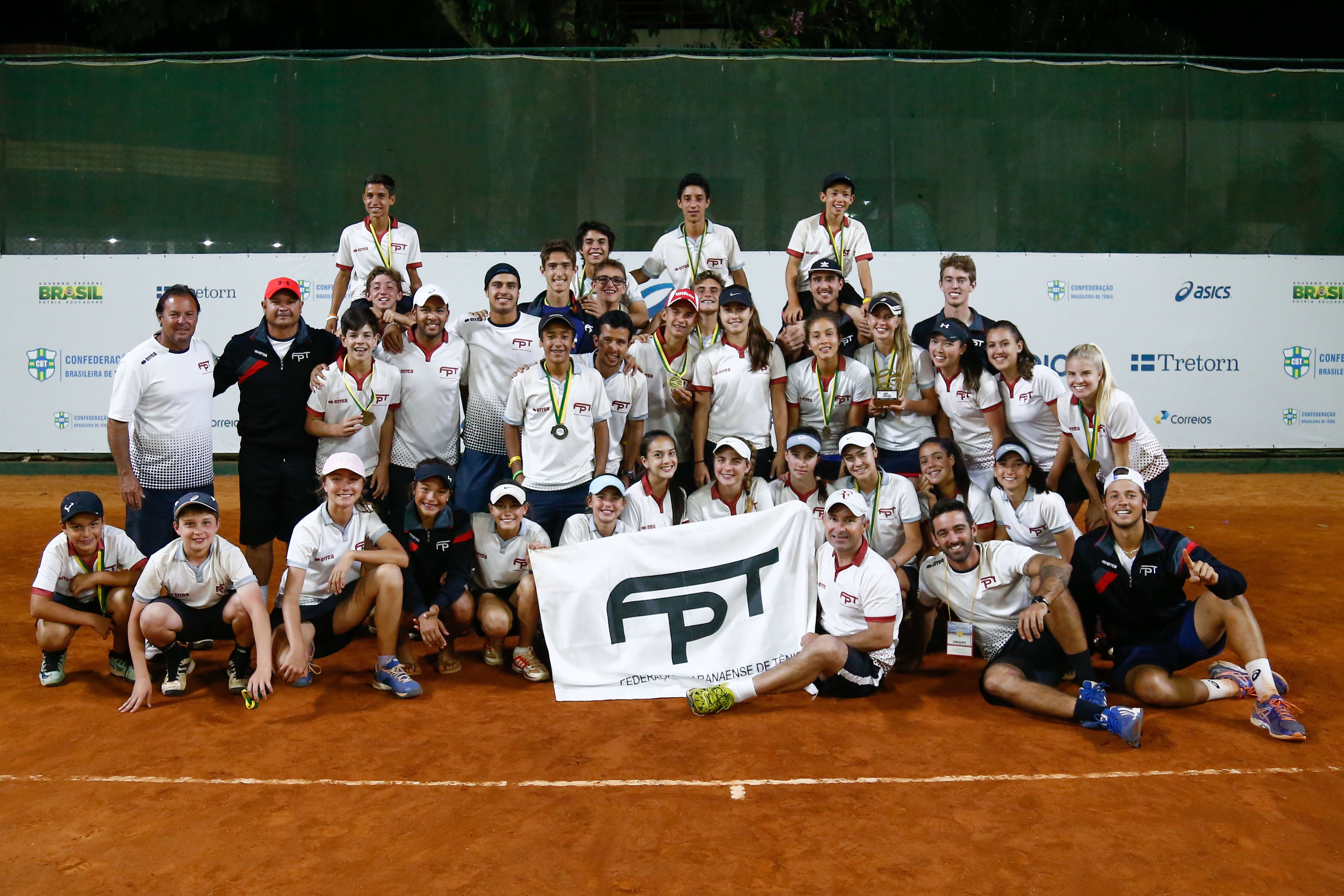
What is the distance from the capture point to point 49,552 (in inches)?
240

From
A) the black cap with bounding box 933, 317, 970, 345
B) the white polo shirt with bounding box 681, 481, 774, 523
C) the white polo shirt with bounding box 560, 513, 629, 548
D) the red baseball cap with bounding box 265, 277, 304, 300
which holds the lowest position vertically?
the white polo shirt with bounding box 560, 513, 629, 548

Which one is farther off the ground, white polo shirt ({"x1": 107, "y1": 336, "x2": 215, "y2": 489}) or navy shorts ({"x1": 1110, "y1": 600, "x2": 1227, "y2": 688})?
white polo shirt ({"x1": 107, "y1": 336, "x2": 215, "y2": 489})

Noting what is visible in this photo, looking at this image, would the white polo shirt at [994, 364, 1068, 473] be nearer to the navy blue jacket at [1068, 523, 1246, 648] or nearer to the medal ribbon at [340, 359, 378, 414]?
the navy blue jacket at [1068, 523, 1246, 648]

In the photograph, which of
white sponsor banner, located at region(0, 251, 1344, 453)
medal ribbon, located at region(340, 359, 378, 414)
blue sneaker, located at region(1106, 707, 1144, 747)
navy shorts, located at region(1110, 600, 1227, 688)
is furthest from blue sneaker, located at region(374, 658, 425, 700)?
white sponsor banner, located at region(0, 251, 1344, 453)

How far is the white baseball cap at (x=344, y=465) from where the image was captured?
6023mm

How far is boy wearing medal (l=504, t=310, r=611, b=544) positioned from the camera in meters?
6.66

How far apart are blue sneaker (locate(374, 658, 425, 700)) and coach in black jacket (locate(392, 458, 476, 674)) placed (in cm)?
25

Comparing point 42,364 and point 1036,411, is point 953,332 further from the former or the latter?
point 42,364

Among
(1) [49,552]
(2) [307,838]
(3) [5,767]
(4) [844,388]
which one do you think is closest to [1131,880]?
(2) [307,838]

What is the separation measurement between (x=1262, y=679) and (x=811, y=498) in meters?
2.55

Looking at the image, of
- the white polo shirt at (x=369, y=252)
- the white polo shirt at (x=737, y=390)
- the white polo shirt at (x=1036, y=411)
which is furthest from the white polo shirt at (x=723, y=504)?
the white polo shirt at (x=369, y=252)

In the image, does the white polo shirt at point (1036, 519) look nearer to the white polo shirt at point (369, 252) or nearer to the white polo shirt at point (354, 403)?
the white polo shirt at point (354, 403)

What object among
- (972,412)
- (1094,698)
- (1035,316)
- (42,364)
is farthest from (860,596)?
(42,364)

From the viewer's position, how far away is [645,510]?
649 cm
